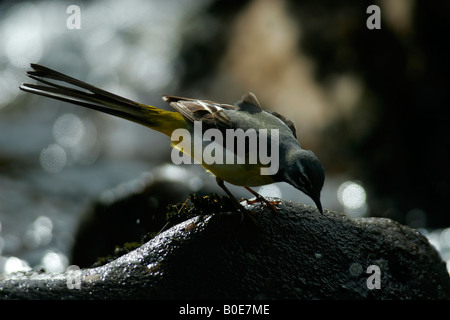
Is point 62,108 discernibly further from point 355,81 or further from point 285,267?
point 285,267

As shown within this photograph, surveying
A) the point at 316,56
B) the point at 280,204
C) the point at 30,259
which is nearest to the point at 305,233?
the point at 280,204

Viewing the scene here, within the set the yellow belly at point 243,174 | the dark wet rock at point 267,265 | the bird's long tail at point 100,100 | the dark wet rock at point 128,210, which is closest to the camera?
the dark wet rock at point 267,265

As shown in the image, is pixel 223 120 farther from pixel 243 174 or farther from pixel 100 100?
pixel 100 100

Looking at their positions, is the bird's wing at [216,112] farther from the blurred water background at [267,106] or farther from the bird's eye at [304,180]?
the blurred water background at [267,106]

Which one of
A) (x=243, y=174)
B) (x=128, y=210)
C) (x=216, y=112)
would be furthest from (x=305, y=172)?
(x=128, y=210)

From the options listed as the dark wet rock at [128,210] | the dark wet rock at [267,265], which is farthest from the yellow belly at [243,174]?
the dark wet rock at [128,210]
